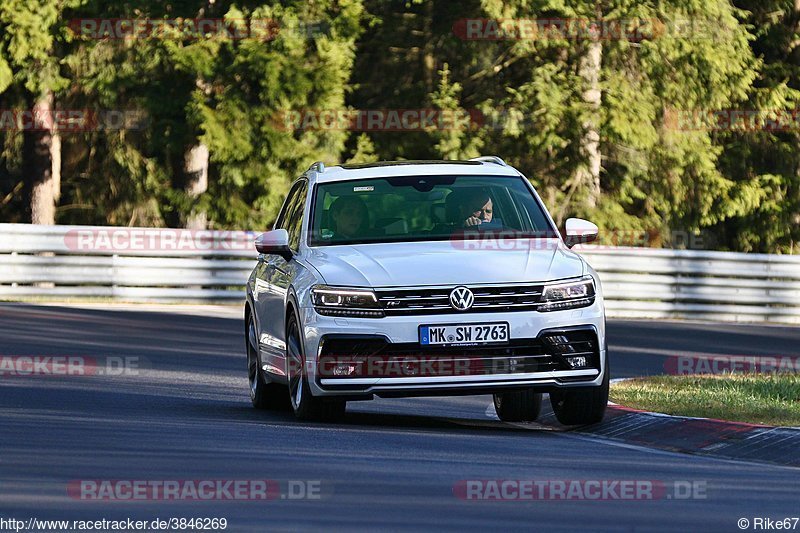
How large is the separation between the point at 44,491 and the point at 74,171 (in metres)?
35.7

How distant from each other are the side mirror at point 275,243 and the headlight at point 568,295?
207 cm

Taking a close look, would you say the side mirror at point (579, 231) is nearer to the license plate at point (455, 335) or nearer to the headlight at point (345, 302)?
the license plate at point (455, 335)

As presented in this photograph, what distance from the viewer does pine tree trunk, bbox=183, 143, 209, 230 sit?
38562 millimetres

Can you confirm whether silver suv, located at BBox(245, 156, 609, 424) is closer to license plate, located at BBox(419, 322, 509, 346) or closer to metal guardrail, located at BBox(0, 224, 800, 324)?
license plate, located at BBox(419, 322, 509, 346)

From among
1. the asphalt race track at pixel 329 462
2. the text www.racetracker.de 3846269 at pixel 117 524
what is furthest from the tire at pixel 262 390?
the text www.racetracker.de 3846269 at pixel 117 524

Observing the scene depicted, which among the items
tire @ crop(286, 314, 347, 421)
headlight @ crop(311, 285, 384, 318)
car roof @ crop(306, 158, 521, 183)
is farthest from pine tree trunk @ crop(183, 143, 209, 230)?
headlight @ crop(311, 285, 384, 318)

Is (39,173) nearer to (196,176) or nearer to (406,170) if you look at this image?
(196,176)

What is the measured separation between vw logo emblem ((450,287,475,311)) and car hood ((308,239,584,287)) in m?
0.05

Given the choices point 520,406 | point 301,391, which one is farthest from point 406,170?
point 301,391

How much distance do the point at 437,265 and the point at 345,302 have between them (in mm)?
638

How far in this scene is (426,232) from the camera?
1322 cm

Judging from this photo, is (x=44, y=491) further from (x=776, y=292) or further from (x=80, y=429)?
(x=776, y=292)

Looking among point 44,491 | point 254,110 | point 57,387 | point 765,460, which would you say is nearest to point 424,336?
point 765,460

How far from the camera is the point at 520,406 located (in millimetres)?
13922
